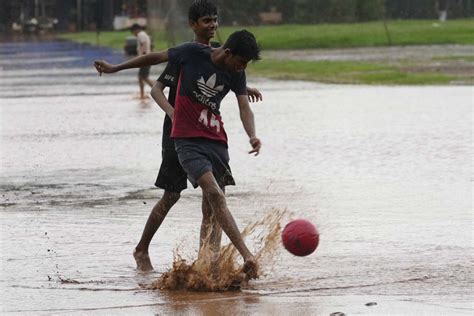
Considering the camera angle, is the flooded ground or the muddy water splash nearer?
the flooded ground

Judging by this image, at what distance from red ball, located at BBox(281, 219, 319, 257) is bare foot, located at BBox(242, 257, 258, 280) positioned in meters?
0.23

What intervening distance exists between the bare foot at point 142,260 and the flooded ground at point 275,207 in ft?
0.41

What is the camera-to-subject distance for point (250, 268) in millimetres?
8484

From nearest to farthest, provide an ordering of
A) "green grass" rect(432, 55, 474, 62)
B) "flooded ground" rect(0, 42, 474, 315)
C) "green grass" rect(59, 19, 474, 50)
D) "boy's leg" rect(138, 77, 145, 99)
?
"flooded ground" rect(0, 42, 474, 315) < "boy's leg" rect(138, 77, 145, 99) < "green grass" rect(432, 55, 474, 62) < "green grass" rect(59, 19, 474, 50)

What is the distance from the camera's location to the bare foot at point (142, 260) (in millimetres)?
9422

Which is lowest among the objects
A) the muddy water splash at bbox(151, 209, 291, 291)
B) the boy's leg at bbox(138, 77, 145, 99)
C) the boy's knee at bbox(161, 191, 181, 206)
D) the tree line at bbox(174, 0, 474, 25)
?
the tree line at bbox(174, 0, 474, 25)

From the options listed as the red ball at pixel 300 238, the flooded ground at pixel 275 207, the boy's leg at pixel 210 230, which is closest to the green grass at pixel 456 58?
the flooded ground at pixel 275 207

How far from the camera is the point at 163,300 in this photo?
823 cm

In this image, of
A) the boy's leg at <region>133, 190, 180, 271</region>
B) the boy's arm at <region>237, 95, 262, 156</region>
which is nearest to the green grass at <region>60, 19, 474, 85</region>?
the boy's leg at <region>133, 190, 180, 271</region>

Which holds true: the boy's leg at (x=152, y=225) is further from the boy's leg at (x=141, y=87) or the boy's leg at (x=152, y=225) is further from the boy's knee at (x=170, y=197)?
the boy's leg at (x=141, y=87)

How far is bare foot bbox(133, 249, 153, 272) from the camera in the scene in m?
9.42

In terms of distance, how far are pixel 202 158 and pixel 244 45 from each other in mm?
765

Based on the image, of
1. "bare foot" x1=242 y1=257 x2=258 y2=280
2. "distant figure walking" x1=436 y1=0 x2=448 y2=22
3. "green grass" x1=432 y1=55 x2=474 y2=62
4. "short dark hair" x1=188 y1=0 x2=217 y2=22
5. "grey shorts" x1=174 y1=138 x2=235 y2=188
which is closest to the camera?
"bare foot" x1=242 y1=257 x2=258 y2=280

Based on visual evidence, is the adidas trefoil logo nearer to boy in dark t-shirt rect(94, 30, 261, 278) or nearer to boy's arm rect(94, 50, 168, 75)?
boy in dark t-shirt rect(94, 30, 261, 278)
